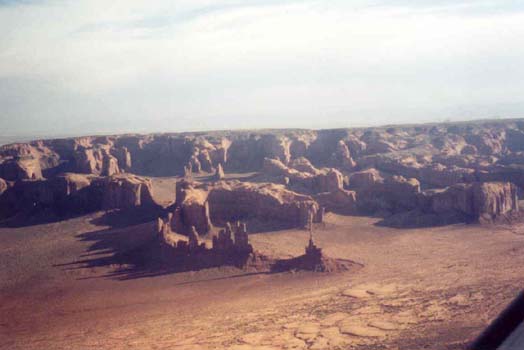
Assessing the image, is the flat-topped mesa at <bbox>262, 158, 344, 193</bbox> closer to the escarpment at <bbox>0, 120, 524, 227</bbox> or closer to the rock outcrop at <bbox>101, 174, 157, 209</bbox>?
the escarpment at <bbox>0, 120, 524, 227</bbox>

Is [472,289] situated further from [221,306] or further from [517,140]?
[517,140]

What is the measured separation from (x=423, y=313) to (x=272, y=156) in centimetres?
7791

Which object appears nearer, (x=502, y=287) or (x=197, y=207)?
(x=502, y=287)

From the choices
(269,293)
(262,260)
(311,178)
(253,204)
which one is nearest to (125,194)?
(253,204)

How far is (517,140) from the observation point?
118 metres

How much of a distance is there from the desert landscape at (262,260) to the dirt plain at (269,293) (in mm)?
151

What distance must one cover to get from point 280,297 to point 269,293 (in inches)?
54.9

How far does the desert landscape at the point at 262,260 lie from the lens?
26.4 meters

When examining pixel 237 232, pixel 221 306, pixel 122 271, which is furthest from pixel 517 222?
pixel 122 271

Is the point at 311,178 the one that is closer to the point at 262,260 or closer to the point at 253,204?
the point at 253,204

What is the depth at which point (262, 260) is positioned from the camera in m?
40.5

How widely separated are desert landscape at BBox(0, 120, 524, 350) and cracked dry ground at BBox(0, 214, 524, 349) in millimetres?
148

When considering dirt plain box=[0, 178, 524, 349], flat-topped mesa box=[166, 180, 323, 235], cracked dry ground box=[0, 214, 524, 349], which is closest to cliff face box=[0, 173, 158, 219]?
dirt plain box=[0, 178, 524, 349]

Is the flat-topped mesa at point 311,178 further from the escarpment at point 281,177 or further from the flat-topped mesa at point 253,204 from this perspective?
the flat-topped mesa at point 253,204
